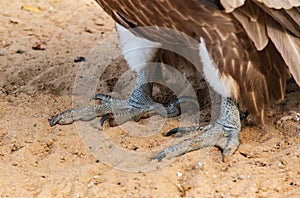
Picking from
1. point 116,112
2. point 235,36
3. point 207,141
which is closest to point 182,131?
point 207,141

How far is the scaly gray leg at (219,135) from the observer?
368 cm

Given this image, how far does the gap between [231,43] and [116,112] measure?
0.95 metres

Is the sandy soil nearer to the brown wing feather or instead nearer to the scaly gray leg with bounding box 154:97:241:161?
the scaly gray leg with bounding box 154:97:241:161

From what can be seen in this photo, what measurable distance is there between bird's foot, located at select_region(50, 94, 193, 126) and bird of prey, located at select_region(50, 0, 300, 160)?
27 mm

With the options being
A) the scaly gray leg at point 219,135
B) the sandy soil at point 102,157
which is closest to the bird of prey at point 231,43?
the scaly gray leg at point 219,135

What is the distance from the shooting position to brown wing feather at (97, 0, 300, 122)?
3.57 m

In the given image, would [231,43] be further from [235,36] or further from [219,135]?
[219,135]

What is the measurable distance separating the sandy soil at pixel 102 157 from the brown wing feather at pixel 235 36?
10.8 inches

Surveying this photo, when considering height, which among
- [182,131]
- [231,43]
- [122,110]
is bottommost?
[122,110]

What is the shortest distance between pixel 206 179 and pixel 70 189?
68 cm

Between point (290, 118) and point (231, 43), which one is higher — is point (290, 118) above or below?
below

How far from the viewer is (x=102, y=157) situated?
3664 millimetres

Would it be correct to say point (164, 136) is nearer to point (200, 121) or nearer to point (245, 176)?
point (200, 121)

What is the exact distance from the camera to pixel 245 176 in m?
3.40
